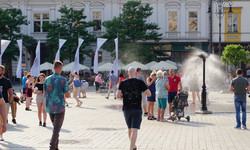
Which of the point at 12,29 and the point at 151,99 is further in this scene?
the point at 12,29

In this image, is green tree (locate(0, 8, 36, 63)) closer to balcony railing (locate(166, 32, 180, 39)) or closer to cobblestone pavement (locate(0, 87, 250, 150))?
balcony railing (locate(166, 32, 180, 39))

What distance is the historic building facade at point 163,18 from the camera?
46.1 metres

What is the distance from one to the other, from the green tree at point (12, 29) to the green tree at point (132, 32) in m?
8.61

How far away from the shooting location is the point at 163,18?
4641cm

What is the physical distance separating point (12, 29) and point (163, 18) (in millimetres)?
16271

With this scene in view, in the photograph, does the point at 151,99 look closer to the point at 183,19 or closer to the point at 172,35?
the point at 172,35

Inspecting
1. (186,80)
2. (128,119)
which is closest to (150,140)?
(128,119)

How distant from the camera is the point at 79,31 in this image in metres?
43.9

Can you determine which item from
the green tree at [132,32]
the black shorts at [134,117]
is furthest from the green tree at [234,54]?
the black shorts at [134,117]

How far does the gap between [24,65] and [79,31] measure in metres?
8.61

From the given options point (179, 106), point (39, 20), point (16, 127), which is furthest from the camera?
point (39, 20)

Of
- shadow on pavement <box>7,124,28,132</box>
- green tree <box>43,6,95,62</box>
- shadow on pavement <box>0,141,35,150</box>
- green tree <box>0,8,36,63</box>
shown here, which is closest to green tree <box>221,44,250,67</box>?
green tree <box>43,6,95,62</box>

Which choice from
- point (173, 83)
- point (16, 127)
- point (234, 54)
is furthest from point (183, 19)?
point (16, 127)

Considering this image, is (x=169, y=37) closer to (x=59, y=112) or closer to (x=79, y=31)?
(x=79, y=31)
